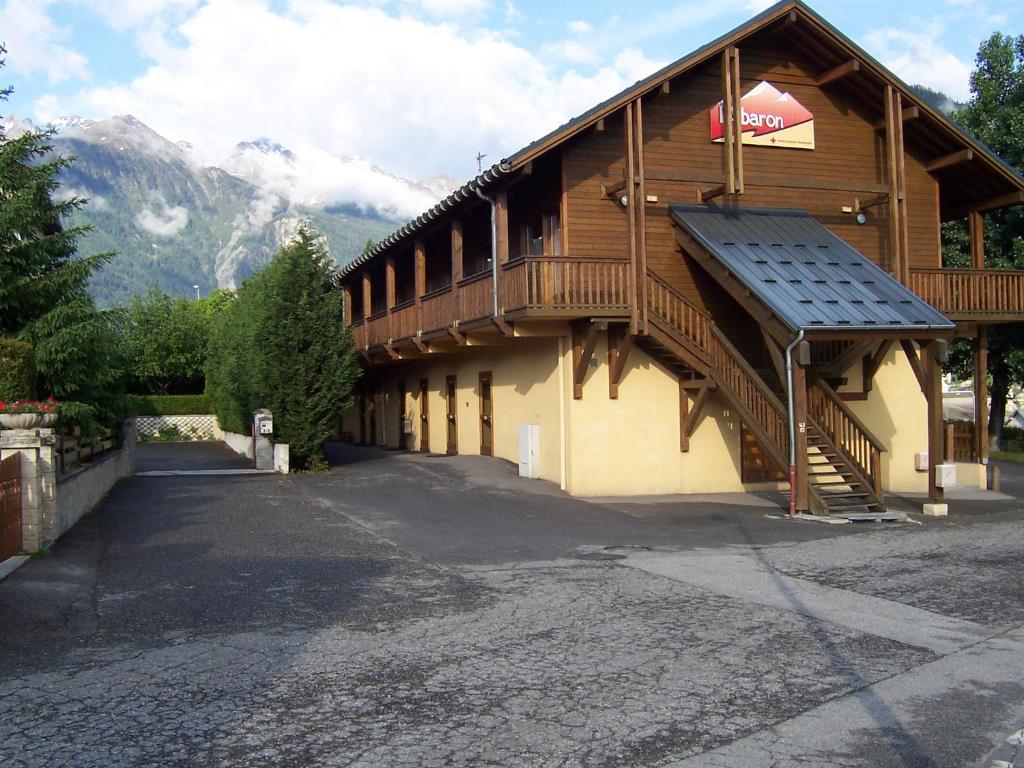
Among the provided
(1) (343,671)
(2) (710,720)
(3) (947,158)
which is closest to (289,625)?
(1) (343,671)

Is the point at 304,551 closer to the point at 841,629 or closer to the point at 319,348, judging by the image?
the point at 841,629

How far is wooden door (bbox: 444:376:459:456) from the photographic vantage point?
2673 centimetres

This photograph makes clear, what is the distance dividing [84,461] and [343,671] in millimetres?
11223

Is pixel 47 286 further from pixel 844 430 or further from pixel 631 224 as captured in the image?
pixel 844 430

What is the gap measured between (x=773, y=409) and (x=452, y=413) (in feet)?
38.4

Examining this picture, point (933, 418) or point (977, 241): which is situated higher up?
point (977, 241)

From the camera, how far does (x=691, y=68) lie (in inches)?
760

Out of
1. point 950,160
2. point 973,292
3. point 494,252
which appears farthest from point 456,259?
point 950,160

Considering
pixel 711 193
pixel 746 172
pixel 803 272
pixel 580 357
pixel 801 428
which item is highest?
pixel 746 172

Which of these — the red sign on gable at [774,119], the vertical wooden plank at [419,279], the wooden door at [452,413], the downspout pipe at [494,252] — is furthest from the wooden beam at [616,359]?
the wooden door at [452,413]

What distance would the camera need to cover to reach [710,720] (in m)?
5.96

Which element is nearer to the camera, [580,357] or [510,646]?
[510,646]

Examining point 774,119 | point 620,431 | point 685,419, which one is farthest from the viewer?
point 774,119

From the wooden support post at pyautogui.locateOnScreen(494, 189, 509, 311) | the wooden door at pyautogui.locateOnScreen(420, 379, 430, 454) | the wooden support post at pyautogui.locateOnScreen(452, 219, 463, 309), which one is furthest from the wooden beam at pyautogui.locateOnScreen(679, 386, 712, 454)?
A: the wooden door at pyautogui.locateOnScreen(420, 379, 430, 454)
